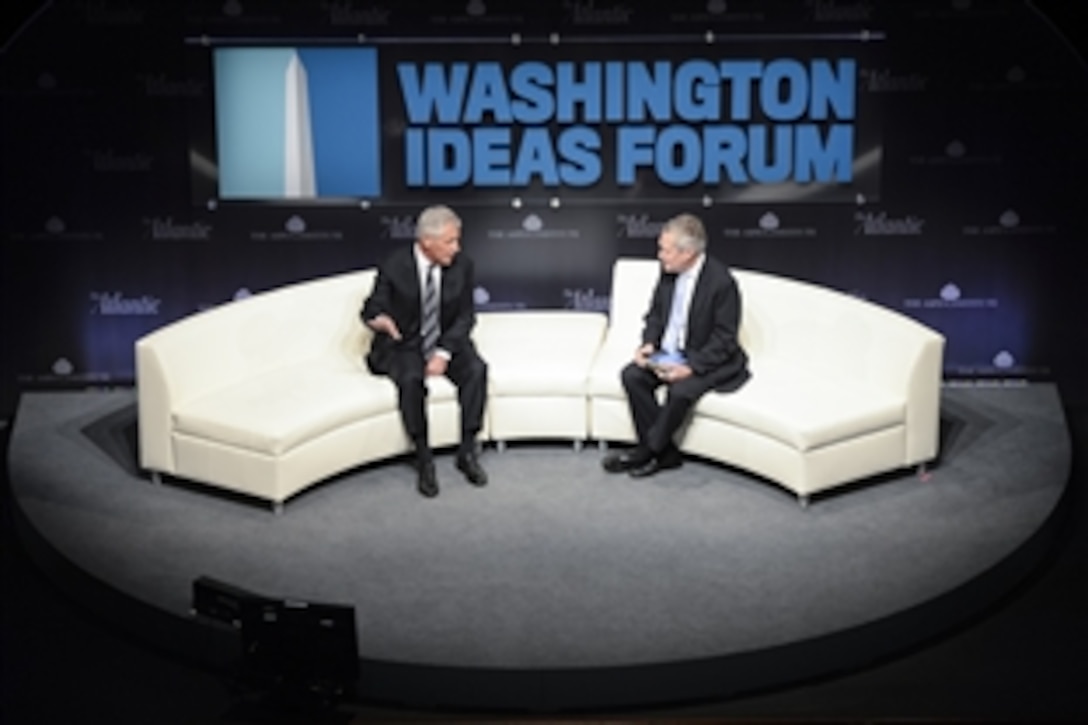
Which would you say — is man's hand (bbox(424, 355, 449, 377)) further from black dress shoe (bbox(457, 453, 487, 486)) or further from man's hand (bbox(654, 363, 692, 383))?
man's hand (bbox(654, 363, 692, 383))

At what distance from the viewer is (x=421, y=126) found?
9203mm

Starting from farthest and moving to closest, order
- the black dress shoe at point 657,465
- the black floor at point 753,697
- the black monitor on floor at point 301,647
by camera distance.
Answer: the black dress shoe at point 657,465
the black floor at point 753,697
the black monitor on floor at point 301,647

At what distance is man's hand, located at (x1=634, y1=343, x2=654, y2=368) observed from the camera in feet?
26.2

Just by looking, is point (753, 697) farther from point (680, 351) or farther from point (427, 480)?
point (680, 351)

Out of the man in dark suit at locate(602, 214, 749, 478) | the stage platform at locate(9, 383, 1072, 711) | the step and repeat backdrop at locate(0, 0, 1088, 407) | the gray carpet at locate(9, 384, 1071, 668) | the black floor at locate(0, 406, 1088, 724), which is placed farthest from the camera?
the step and repeat backdrop at locate(0, 0, 1088, 407)

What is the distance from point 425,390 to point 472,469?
41 centimetres

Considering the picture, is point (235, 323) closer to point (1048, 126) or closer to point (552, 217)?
point (552, 217)

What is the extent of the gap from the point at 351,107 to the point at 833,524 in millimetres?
3515

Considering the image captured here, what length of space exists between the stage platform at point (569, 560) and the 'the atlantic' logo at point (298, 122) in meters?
1.64

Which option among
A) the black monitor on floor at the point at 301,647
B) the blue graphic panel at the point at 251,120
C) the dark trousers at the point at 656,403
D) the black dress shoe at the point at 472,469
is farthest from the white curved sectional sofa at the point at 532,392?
the black monitor on floor at the point at 301,647

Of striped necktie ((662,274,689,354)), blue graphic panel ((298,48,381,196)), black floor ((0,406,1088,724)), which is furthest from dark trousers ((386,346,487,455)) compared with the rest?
black floor ((0,406,1088,724))

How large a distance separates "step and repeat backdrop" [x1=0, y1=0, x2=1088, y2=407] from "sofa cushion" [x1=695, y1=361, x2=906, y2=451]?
5.27 feet

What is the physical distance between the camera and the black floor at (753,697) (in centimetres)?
600

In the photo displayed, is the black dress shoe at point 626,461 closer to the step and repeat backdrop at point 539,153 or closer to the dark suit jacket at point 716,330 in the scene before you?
the dark suit jacket at point 716,330
